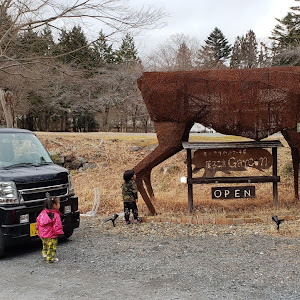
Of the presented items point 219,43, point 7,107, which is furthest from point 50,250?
point 219,43

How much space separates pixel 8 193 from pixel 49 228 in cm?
78

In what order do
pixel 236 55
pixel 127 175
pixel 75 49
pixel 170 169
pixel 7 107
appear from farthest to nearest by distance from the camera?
pixel 236 55
pixel 75 49
pixel 7 107
pixel 170 169
pixel 127 175

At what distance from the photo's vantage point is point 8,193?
5.38 metres

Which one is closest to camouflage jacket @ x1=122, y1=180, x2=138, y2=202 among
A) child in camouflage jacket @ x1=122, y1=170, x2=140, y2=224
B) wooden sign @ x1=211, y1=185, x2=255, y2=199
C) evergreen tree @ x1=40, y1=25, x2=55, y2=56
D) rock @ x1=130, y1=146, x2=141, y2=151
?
child in camouflage jacket @ x1=122, y1=170, x2=140, y2=224

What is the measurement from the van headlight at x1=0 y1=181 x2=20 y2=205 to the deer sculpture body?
10.2 ft

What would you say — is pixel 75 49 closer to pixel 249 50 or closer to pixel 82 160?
pixel 82 160

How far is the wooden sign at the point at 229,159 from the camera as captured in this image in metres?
7.72

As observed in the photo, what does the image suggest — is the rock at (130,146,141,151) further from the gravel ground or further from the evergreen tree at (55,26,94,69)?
the gravel ground

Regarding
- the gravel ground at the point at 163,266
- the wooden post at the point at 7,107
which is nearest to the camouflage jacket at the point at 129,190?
the gravel ground at the point at 163,266

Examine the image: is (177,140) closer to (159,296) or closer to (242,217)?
(242,217)

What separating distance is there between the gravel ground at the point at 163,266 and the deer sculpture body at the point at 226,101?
194 centimetres

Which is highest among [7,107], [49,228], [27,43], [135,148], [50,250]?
[27,43]

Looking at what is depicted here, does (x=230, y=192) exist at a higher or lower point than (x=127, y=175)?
lower

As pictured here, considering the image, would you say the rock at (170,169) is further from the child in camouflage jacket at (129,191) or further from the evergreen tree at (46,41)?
the evergreen tree at (46,41)
